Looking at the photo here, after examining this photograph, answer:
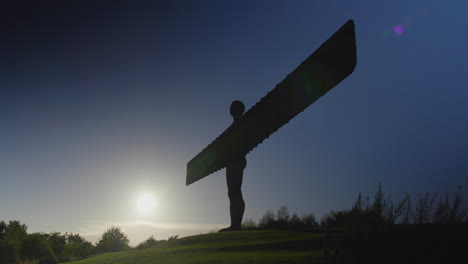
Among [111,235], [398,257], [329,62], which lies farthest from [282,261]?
[111,235]

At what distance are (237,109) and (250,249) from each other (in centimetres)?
398

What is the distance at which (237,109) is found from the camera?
31.5 ft

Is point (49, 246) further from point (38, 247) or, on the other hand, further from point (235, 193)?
point (235, 193)

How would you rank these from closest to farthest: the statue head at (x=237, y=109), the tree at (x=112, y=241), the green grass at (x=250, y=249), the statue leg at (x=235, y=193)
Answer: the green grass at (x=250, y=249) → the statue leg at (x=235, y=193) → the statue head at (x=237, y=109) → the tree at (x=112, y=241)

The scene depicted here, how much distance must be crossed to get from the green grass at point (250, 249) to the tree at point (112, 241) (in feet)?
40.6

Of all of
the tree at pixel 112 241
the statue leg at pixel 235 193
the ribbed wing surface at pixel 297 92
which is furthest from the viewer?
the tree at pixel 112 241

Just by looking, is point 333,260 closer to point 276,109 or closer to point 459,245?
point 459,245

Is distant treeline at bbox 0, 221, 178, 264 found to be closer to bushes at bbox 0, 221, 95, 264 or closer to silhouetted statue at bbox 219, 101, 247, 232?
bushes at bbox 0, 221, 95, 264

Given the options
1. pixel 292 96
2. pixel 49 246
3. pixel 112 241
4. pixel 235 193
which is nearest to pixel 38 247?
pixel 49 246

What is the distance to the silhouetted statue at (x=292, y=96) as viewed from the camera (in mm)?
3412

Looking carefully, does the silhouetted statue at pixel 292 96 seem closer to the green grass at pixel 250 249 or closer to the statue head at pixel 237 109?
the green grass at pixel 250 249

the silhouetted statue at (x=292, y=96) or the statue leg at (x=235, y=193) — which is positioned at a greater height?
the silhouetted statue at (x=292, y=96)

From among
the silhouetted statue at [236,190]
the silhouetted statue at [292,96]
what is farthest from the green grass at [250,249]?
the silhouetted statue at [292,96]

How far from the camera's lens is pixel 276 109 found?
448cm
